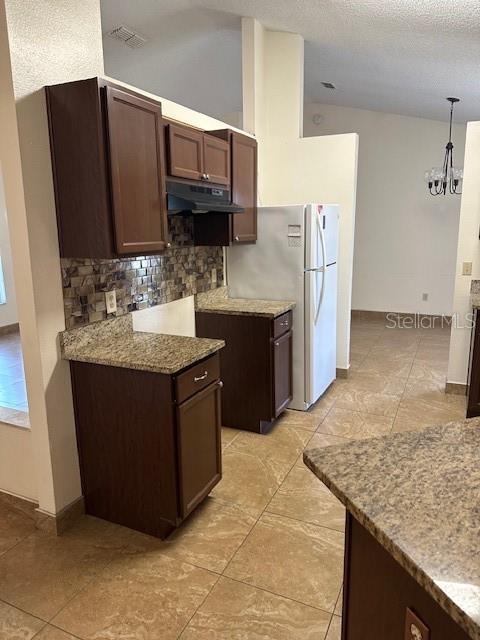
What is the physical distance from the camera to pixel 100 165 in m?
1.97

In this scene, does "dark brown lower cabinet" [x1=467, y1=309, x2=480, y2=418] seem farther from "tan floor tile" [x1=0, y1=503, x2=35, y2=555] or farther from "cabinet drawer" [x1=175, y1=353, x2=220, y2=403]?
"tan floor tile" [x1=0, y1=503, x2=35, y2=555]

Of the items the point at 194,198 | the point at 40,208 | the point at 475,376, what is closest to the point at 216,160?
the point at 194,198

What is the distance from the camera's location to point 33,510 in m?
2.38

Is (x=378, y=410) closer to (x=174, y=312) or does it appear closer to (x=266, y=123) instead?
(x=174, y=312)

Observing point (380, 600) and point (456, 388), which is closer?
point (380, 600)

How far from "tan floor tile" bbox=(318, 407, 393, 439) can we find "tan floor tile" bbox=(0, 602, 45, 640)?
7.04ft

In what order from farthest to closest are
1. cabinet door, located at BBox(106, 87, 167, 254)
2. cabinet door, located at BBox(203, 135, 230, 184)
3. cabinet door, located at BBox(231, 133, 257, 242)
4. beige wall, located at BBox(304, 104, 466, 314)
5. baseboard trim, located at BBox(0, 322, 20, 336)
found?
beige wall, located at BBox(304, 104, 466, 314) < baseboard trim, located at BBox(0, 322, 20, 336) < cabinet door, located at BBox(231, 133, 257, 242) < cabinet door, located at BBox(203, 135, 230, 184) < cabinet door, located at BBox(106, 87, 167, 254)

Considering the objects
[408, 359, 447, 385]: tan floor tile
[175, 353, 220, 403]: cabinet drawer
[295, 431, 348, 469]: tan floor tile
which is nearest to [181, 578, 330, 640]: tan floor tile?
[175, 353, 220, 403]: cabinet drawer

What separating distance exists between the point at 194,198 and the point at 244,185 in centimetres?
89

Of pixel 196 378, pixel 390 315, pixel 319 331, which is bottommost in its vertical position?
pixel 390 315

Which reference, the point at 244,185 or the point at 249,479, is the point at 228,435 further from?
the point at 244,185

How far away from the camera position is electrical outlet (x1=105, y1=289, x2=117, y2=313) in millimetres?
2475

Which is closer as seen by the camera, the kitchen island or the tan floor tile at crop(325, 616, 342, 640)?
the tan floor tile at crop(325, 616, 342, 640)

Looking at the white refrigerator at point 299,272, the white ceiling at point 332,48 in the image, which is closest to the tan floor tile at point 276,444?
the white refrigerator at point 299,272
